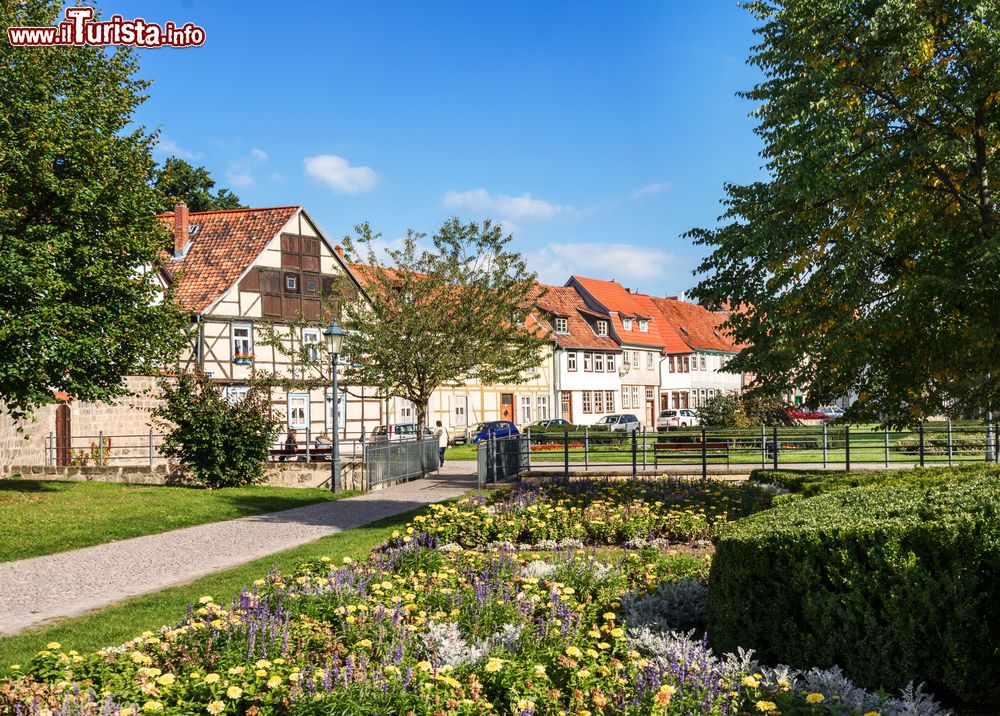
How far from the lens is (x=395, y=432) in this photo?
41.8 metres

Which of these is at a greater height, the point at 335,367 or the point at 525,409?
the point at 335,367

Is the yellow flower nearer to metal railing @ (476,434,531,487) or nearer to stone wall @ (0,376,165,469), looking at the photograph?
metal railing @ (476,434,531,487)

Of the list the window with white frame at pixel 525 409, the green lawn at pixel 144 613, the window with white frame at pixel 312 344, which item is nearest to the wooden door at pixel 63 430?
the window with white frame at pixel 312 344

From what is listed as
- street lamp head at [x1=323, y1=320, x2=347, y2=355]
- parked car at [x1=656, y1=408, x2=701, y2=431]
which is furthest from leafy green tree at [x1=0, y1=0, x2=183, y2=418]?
parked car at [x1=656, y1=408, x2=701, y2=431]

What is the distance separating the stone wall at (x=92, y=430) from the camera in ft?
93.8

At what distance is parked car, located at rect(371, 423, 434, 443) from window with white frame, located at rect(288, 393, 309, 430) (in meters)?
3.11

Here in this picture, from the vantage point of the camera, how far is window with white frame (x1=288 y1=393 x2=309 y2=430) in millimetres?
38156

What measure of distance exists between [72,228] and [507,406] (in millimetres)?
34965

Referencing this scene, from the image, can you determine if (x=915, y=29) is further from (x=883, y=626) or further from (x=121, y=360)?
(x=121, y=360)

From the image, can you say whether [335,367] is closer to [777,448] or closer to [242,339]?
[777,448]

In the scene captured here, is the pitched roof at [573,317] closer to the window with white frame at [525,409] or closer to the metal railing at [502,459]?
the window with white frame at [525,409]

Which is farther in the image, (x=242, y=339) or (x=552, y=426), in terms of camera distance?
(x=552, y=426)

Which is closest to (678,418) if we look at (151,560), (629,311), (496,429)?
(629,311)

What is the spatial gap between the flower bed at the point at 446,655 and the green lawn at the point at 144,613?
179 cm
